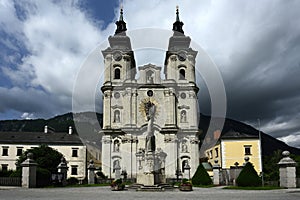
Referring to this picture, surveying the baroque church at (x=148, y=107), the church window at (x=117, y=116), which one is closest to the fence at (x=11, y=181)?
the baroque church at (x=148, y=107)

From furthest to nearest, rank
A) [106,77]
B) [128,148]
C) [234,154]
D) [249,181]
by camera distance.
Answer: [106,77] → [128,148] → [234,154] → [249,181]

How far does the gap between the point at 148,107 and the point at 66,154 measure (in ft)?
59.5

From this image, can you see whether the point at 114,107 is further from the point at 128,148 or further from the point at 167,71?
the point at 167,71

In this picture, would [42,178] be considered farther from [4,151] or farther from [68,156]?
[4,151]

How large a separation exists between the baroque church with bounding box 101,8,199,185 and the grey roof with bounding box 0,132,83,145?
26.0 feet

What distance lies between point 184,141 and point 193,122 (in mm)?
3951

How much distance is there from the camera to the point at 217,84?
20.3 m

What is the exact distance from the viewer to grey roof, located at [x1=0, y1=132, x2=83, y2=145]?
57.4 metres

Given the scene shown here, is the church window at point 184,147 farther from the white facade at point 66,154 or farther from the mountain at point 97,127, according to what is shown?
the white facade at point 66,154

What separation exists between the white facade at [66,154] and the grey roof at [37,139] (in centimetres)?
39

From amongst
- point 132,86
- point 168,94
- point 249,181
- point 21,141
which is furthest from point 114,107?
point 249,181

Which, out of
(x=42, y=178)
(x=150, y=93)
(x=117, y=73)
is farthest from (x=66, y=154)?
(x=42, y=178)

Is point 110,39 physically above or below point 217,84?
above

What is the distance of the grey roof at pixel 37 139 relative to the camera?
57.4 meters
